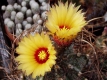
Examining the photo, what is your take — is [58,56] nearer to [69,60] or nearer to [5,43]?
[69,60]

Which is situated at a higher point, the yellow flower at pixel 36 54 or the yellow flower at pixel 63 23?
the yellow flower at pixel 63 23

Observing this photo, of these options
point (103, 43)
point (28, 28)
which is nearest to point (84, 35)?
point (103, 43)

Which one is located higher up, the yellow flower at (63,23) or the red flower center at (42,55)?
the yellow flower at (63,23)

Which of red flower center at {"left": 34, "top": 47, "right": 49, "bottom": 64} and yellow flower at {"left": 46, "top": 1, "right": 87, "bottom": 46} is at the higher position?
yellow flower at {"left": 46, "top": 1, "right": 87, "bottom": 46}
